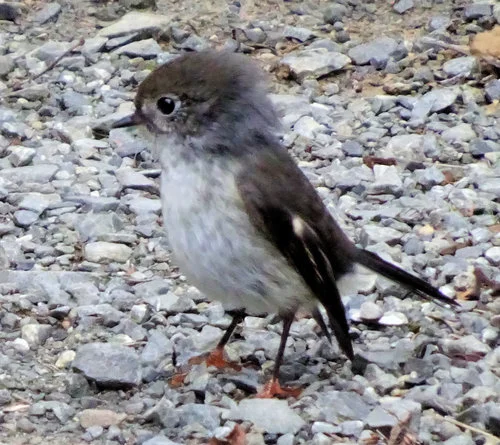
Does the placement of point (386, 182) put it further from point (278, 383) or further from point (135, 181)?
point (278, 383)

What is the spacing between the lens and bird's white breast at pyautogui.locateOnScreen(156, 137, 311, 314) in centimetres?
482

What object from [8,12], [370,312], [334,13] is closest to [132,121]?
[370,312]

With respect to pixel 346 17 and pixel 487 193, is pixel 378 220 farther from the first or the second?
pixel 346 17

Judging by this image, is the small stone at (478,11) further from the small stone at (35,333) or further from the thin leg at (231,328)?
the small stone at (35,333)

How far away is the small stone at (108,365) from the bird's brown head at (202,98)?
0.92m

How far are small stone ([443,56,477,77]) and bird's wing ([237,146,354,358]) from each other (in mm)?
3295

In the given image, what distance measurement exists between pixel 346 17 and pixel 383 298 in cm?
386

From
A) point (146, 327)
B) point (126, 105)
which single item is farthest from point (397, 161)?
point (146, 327)

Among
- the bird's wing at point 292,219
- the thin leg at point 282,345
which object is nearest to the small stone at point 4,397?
the thin leg at point 282,345

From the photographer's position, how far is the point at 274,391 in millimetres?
4969

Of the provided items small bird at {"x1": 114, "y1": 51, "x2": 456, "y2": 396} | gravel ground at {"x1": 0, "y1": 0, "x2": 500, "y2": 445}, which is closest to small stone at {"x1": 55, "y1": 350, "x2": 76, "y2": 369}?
gravel ground at {"x1": 0, "y1": 0, "x2": 500, "y2": 445}

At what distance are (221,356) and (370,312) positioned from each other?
763 mm

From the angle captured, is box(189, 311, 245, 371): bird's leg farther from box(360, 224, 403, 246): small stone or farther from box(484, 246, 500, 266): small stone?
box(484, 246, 500, 266): small stone

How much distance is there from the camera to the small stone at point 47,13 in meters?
9.16
